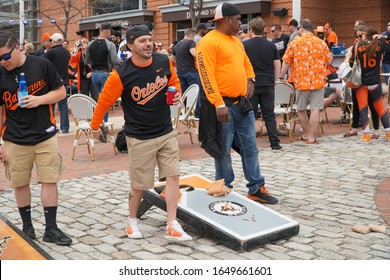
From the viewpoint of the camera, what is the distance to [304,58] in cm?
945

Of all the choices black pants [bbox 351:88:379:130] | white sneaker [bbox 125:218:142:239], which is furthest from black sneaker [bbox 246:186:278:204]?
black pants [bbox 351:88:379:130]

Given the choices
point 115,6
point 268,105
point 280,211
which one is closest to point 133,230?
point 280,211

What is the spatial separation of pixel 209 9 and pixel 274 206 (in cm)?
2037

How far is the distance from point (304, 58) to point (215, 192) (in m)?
4.99

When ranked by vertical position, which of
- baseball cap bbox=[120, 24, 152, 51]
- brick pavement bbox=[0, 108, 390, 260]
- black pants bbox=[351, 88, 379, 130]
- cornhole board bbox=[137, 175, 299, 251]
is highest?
baseball cap bbox=[120, 24, 152, 51]

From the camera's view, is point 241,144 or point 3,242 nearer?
point 3,242

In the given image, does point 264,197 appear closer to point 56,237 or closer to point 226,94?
point 226,94

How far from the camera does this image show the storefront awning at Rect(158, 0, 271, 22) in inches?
917

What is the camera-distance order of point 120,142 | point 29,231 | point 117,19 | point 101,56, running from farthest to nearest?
1. point 117,19
2. point 101,56
3. point 120,142
4. point 29,231

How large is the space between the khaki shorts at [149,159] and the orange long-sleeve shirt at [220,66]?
2.63 feet

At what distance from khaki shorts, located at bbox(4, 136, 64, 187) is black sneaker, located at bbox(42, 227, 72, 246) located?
43 centimetres

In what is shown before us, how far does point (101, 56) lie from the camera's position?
1071 cm

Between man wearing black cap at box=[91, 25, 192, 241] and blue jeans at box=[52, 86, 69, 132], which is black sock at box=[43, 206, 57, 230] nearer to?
man wearing black cap at box=[91, 25, 192, 241]

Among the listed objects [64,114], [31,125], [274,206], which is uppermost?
[31,125]
